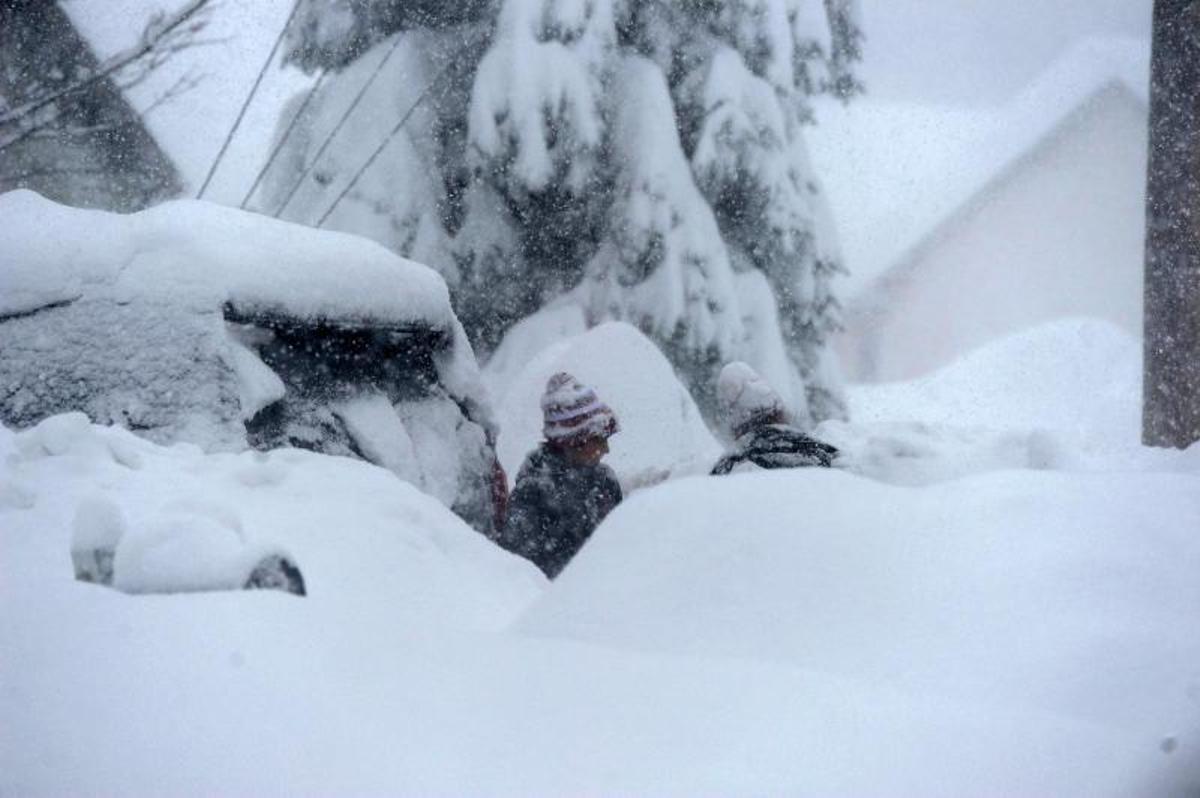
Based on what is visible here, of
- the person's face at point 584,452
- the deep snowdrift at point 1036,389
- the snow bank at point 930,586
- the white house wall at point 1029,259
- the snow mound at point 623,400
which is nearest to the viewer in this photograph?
the snow bank at point 930,586

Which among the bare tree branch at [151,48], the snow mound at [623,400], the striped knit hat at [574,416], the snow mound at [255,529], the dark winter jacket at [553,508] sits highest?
the bare tree branch at [151,48]

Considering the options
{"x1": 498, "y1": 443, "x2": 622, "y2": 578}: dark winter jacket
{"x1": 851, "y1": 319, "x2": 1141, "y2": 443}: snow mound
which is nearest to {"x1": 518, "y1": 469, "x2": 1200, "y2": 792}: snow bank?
{"x1": 498, "y1": 443, "x2": 622, "y2": 578}: dark winter jacket

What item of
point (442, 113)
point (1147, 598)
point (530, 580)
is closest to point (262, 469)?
point (530, 580)

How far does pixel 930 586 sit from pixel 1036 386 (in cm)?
1112

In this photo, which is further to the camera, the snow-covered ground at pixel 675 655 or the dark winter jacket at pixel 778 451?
the dark winter jacket at pixel 778 451

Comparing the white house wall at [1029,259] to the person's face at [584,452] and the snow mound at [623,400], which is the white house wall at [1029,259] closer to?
the snow mound at [623,400]

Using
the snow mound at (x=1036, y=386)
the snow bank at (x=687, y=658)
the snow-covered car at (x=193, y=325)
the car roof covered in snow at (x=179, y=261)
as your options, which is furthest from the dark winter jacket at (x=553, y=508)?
the snow mound at (x=1036, y=386)

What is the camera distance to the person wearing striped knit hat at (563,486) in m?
3.13

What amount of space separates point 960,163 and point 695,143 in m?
7.28

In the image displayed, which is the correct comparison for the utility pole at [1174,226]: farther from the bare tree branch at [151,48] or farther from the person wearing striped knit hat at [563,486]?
the bare tree branch at [151,48]

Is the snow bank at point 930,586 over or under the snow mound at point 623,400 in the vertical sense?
over

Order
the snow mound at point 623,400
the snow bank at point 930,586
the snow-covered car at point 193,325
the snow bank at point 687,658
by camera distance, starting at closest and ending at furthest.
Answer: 1. the snow bank at point 687,658
2. the snow bank at point 930,586
3. the snow-covered car at point 193,325
4. the snow mound at point 623,400

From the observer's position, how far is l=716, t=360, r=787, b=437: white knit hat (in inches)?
132

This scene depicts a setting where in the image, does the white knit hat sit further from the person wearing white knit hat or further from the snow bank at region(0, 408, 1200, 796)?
the snow bank at region(0, 408, 1200, 796)
